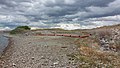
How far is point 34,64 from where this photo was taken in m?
20.7

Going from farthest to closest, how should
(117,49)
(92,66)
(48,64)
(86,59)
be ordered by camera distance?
(117,49) → (86,59) → (48,64) → (92,66)

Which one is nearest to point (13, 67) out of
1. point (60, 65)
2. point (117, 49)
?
point (60, 65)

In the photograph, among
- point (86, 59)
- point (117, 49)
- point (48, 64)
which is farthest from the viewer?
point (117, 49)

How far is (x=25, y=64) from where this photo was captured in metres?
20.7

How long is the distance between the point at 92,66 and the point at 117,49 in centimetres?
1401

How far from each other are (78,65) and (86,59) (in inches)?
93.7

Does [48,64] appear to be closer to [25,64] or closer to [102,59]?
[25,64]

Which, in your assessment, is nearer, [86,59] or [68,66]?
[68,66]

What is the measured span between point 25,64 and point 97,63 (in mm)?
6164

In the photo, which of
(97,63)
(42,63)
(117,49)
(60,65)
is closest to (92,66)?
(97,63)

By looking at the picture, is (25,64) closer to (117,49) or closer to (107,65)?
(107,65)

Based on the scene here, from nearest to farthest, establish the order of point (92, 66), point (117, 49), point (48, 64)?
point (92, 66) < point (48, 64) < point (117, 49)

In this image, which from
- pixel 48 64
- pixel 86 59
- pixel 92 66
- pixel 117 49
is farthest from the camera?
pixel 117 49

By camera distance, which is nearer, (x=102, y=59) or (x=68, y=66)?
(x=68, y=66)
